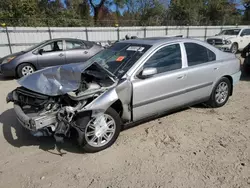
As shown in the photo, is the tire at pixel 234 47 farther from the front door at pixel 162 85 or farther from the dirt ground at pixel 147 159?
the front door at pixel 162 85

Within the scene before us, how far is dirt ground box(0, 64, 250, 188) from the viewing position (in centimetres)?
256

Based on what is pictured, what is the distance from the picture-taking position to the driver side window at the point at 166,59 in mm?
3484

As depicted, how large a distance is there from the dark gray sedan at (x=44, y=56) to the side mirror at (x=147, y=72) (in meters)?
5.44

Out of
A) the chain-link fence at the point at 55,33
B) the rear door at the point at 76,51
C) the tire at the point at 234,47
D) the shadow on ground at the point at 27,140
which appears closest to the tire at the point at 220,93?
Answer: the shadow on ground at the point at 27,140

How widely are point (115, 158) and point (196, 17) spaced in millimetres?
24039

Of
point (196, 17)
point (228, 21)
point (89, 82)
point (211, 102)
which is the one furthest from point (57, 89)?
point (228, 21)

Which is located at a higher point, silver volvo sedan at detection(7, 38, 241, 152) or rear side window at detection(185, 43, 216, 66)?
rear side window at detection(185, 43, 216, 66)

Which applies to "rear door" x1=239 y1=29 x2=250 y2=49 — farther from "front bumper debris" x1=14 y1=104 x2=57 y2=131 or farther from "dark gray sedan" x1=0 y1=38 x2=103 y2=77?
"front bumper debris" x1=14 y1=104 x2=57 y2=131

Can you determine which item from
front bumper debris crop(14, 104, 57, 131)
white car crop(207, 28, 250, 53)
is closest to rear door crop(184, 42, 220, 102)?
front bumper debris crop(14, 104, 57, 131)

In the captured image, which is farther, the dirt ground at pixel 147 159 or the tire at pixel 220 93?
the tire at pixel 220 93

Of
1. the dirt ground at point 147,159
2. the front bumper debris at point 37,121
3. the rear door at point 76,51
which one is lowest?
the dirt ground at point 147,159

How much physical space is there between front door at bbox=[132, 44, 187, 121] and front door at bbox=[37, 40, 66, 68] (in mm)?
5320

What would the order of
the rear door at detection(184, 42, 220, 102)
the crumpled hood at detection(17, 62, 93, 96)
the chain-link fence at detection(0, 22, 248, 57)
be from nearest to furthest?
the crumpled hood at detection(17, 62, 93, 96) < the rear door at detection(184, 42, 220, 102) < the chain-link fence at detection(0, 22, 248, 57)

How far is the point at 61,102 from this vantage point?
3.01 meters
